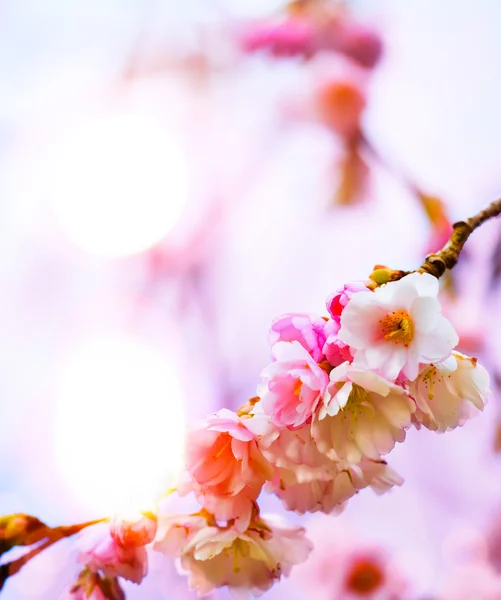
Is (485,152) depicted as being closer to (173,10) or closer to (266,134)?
(266,134)

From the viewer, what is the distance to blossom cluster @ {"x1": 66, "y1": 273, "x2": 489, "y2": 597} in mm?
413

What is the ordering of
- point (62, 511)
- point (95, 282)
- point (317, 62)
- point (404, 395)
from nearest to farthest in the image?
point (404, 395)
point (62, 511)
point (95, 282)
point (317, 62)

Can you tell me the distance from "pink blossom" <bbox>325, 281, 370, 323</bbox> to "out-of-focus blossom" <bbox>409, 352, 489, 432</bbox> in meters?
0.07

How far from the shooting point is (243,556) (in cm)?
52

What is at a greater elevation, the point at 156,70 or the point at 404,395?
the point at 156,70

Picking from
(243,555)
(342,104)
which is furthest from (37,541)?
(342,104)

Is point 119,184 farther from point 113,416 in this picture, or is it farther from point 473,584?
point 473,584

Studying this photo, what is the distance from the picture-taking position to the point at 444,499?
0.98 meters

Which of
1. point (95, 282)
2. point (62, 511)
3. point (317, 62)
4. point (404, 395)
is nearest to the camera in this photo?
point (404, 395)

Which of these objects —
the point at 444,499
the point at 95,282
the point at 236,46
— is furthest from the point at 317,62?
the point at 444,499

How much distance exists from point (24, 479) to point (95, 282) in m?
0.32

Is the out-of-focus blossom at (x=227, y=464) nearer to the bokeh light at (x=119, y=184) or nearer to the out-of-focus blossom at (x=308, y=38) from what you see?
the bokeh light at (x=119, y=184)

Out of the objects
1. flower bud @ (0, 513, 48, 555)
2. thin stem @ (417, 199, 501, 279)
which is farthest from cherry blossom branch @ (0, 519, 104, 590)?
thin stem @ (417, 199, 501, 279)

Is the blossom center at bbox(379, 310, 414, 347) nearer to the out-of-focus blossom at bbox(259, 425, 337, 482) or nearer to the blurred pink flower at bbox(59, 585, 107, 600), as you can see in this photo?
the out-of-focus blossom at bbox(259, 425, 337, 482)
